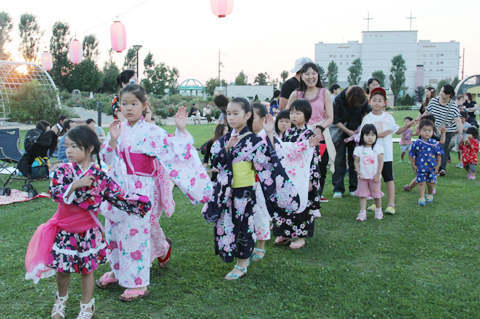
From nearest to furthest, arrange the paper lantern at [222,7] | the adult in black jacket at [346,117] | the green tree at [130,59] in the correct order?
the adult in black jacket at [346,117], the paper lantern at [222,7], the green tree at [130,59]

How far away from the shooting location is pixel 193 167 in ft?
11.1

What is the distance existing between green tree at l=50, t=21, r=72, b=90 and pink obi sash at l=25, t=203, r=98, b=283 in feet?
159

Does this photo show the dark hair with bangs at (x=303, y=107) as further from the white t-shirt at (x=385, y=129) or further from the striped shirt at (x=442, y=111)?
the striped shirt at (x=442, y=111)

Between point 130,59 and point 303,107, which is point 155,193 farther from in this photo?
point 130,59

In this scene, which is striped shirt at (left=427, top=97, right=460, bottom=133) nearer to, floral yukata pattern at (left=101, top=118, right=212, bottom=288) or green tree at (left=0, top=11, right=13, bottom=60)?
floral yukata pattern at (left=101, top=118, right=212, bottom=288)

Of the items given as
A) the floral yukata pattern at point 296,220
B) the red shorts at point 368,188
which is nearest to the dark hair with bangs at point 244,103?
the floral yukata pattern at point 296,220

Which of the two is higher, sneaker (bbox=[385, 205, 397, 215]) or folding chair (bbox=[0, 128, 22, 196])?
folding chair (bbox=[0, 128, 22, 196])

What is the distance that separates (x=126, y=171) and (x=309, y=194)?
2.13 meters

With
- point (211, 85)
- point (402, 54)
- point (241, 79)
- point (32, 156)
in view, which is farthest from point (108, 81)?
point (402, 54)

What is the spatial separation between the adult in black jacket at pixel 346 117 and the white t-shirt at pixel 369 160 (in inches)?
33.7

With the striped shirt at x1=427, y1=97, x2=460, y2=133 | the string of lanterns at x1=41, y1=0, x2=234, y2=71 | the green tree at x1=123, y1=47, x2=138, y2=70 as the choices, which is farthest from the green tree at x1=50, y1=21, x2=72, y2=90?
the striped shirt at x1=427, y1=97, x2=460, y2=133

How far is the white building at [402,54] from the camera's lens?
275 feet

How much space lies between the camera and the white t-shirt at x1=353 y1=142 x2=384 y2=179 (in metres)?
5.32

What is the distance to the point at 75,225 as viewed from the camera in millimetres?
2723
